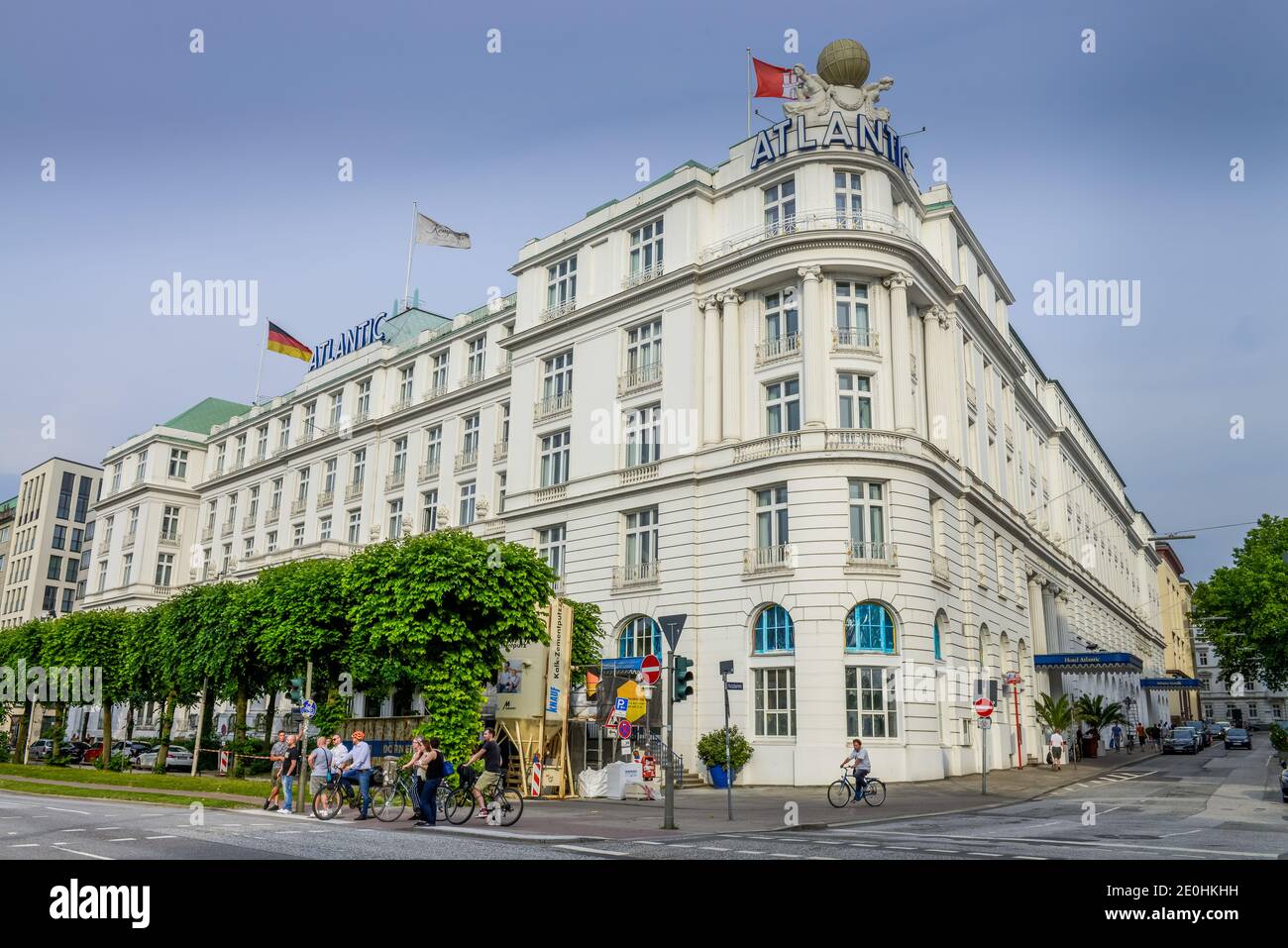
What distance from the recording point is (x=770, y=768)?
34.6m

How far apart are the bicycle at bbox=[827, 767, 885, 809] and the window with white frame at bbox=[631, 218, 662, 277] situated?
2429 cm

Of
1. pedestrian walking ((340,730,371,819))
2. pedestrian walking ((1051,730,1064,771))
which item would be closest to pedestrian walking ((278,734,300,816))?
pedestrian walking ((340,730,371,819))

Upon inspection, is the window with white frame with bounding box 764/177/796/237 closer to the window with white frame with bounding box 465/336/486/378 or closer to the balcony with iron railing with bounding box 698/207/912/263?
the balcony with iron railing with bounding box 698/207/912/263

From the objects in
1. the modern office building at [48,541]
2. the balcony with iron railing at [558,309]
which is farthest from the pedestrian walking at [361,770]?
the modern office building at [48,541]

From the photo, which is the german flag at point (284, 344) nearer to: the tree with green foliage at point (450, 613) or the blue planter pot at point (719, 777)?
the tree with green foliage at point (450, 613)

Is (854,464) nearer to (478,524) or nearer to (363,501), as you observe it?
(478,524)

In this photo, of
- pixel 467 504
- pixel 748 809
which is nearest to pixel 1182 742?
pixel 467 504

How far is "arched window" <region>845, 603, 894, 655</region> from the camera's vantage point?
34812 mm

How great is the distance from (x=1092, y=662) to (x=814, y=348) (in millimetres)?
23801

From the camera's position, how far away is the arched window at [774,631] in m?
35.5

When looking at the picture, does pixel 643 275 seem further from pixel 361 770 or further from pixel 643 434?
pixel 361 770

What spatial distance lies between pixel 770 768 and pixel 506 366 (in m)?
27.0
